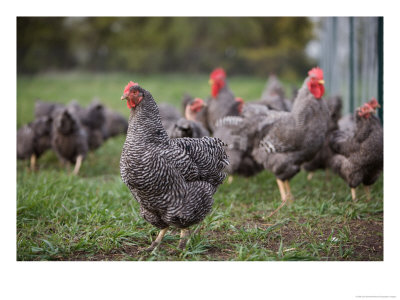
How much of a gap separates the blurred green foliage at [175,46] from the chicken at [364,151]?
350cm

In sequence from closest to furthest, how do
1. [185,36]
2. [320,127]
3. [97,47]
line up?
[320,127] < [97,47] < [185,36]

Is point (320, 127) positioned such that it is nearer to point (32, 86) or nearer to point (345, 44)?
point (345, 44)

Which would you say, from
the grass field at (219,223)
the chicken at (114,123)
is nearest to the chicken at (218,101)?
the grass field at (219,223)

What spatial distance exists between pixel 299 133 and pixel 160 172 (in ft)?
6.03

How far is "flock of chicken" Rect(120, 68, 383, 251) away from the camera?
2.71 m

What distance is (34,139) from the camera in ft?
17.7

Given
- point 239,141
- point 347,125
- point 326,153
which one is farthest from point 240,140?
point 347,125

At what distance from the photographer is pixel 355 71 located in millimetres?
5684

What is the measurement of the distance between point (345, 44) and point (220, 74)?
202 cm

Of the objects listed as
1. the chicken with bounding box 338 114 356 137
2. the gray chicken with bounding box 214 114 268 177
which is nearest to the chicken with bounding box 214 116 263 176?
the gray chicken with bounding box 214 114 268 177

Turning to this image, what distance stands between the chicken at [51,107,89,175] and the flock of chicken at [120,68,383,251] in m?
1.14

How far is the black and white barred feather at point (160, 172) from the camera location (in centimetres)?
266
